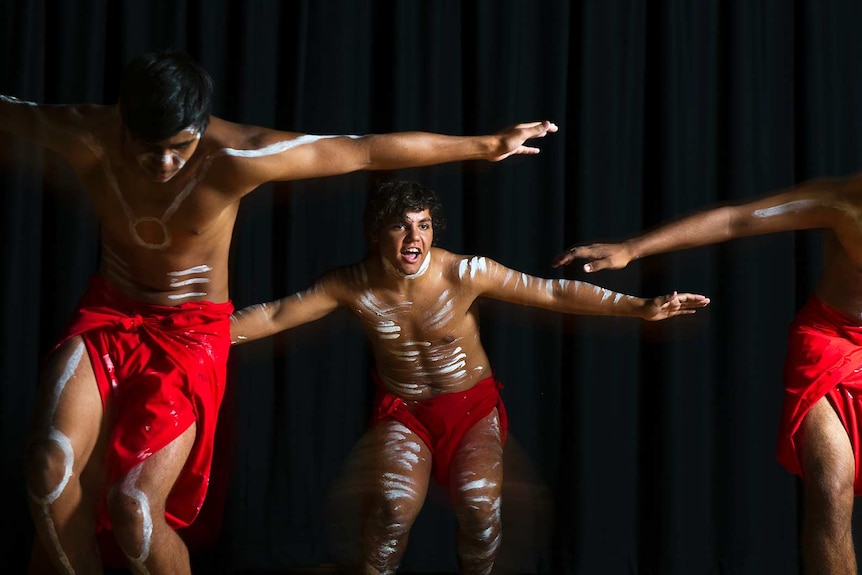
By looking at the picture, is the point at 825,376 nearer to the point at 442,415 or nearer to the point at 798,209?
the point at 798,209

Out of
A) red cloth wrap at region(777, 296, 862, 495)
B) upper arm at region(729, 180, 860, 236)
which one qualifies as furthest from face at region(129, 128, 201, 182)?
red cloth wrap at region(777, 296, 862, 495)

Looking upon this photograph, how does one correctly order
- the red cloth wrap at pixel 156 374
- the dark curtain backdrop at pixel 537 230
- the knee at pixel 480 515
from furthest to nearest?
the dark curtain backdrop at pixel 537 230 → the knee at pixel 480 515 → the red cloth wrap at pixel 156 374

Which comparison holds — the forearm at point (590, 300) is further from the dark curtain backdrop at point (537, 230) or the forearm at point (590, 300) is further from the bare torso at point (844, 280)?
the dark curtain backdrop at point (537, 230)

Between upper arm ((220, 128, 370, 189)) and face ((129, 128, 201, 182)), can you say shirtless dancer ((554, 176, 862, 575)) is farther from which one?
face ((129, 128, 201, 182))

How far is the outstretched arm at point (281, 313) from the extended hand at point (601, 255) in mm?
667

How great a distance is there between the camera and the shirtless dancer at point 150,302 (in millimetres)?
2275

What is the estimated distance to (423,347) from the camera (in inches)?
117

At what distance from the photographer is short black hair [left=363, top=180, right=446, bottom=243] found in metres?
2.87

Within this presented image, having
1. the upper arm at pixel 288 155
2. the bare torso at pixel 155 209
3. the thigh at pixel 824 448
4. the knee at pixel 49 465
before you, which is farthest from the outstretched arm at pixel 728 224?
the knee at pixel 49 465

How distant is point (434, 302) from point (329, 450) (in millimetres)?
829

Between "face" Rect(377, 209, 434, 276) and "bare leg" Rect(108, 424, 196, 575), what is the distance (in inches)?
32.0

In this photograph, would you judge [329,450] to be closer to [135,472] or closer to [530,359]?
[530,359]

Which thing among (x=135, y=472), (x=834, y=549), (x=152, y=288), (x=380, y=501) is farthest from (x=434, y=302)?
(x=834, y=549)

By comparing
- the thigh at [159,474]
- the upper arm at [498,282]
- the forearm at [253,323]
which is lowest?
the thigh at [159,474]
